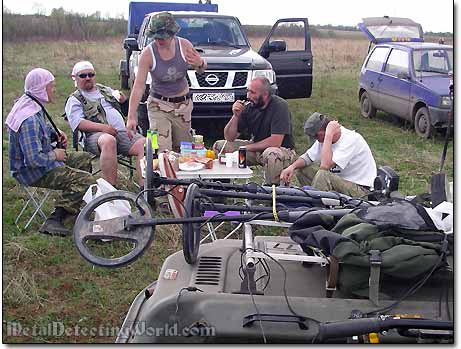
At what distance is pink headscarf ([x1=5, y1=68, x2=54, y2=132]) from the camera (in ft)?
17.7

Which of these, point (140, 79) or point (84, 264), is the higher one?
point (140, 79)

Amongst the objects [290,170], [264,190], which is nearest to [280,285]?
[264,190]

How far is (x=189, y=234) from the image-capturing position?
2.89m

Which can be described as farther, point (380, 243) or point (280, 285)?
point (280, 285)

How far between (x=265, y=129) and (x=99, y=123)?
1692 mm

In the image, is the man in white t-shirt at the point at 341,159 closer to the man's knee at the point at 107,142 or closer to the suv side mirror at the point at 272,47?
the man's knee at the point at 107,142

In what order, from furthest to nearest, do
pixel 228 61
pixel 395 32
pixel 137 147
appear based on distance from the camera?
1. pixel 395 32
2. pixel 228 61
3. pixel 137 147

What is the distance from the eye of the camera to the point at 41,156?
5.43m

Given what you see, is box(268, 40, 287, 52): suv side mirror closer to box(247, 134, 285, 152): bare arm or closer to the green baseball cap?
box(247, 134, 285, 152): bare arm

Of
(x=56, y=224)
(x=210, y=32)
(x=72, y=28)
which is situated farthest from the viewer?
(x=72, y=28)

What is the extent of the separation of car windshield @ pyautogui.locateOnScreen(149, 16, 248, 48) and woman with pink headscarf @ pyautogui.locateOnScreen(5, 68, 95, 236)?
455cm

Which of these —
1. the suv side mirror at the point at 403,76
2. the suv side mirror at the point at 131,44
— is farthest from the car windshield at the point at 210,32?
the suv side mirror at the point at 403,76

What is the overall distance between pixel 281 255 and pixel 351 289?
0.35 m

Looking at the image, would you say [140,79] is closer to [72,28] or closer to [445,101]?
[445,101]
